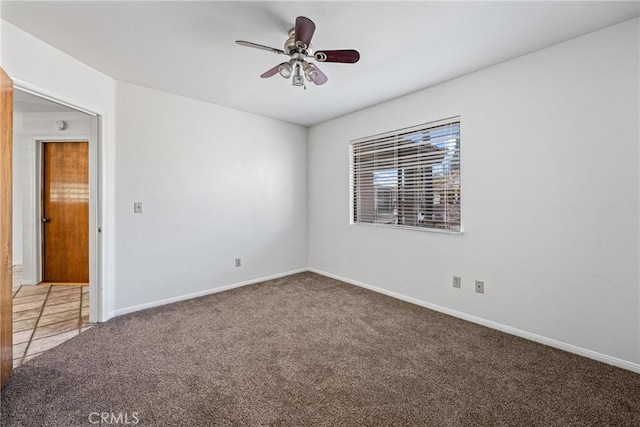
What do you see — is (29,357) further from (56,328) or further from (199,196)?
(199,196)

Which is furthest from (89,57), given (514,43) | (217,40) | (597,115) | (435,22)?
(597,115)

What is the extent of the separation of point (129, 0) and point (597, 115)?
3423mm

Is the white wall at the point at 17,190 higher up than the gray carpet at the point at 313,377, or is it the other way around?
the white wall at the point at 17,190

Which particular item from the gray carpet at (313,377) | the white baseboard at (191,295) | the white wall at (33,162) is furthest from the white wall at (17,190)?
the gray carpet at (313,377)

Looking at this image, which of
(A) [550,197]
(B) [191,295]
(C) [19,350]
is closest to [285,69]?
(A) [550,197]

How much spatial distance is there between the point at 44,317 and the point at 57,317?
14 cm

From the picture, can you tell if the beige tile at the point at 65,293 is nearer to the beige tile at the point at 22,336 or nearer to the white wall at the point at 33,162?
the white wall at the point at 33,162

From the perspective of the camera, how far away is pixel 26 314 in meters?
3.08

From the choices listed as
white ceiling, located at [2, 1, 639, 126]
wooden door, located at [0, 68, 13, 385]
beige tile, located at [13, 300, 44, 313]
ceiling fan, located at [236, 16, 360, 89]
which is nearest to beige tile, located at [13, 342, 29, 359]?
wooden door, located at [0, 68, 13, 385]

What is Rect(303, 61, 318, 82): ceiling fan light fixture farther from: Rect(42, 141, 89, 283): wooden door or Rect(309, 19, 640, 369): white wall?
Rect(42, 141, 89, 283): wooden door

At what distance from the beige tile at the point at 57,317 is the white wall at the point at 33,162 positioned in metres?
1.66

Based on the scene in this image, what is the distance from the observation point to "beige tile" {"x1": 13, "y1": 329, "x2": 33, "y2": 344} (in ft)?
8.19

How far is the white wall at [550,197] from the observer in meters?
2.08

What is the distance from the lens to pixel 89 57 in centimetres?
255
